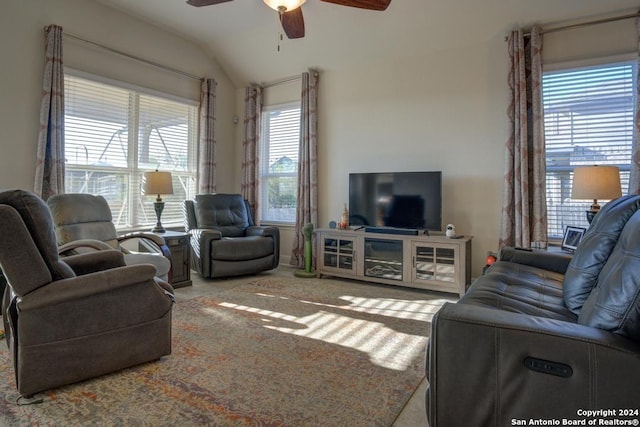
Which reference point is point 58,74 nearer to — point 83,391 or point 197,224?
point 197,224

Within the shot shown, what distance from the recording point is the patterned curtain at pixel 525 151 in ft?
11.8

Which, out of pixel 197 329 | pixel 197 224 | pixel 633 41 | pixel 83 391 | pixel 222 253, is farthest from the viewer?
pixel 197 224

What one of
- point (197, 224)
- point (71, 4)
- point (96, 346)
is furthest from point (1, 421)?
point (71, 4)

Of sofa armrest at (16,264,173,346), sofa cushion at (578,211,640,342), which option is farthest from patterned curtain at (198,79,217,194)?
sofa cushion at (578,211,640,342)

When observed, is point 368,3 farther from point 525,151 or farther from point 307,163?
point 307,163

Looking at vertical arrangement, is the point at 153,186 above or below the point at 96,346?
above

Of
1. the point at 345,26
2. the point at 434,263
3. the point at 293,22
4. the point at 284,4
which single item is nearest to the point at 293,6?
the point at 284,4

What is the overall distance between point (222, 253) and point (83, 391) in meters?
2.45

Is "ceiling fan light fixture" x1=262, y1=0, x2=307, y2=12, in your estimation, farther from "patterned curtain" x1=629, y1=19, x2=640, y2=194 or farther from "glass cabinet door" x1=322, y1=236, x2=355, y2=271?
"patterned curtain" x1=629, y1=19, x2=640, y2=194

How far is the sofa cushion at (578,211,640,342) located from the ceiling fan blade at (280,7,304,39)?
8.48 feet

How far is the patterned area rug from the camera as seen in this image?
5.35ft

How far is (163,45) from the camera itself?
4742 millimetres

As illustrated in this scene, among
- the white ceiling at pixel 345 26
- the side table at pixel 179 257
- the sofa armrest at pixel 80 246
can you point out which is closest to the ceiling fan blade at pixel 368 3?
the white ceiling at pixel 345 26

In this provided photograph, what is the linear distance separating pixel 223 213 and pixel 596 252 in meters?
4.10
